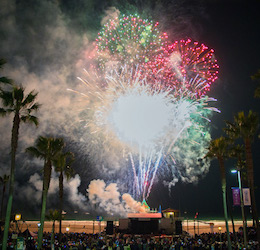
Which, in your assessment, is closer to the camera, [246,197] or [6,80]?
[6,80]

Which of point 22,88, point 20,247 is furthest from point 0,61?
point 20,247

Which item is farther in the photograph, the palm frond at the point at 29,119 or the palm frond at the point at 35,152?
the palm frond at the point at 35,152

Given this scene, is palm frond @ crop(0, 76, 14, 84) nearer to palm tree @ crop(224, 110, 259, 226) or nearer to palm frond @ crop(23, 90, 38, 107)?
palm frond @ crop(23, 90, 38, 107)

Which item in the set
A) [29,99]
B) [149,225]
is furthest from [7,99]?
[149,225]

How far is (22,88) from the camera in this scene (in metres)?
19.4

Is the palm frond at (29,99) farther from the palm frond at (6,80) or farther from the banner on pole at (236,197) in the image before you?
the banner on pole at (236,197)

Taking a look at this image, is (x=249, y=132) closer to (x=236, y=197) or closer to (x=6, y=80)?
(x=236, y=197)

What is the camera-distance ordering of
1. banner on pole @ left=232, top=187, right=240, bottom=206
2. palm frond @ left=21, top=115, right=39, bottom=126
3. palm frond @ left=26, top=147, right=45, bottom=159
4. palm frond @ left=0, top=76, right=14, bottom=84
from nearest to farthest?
palm frond @ left=0, top=76, right=14, bottom=84 → palm frond @ left=21, top=115, right=39, bottom=126 → palm frond @ left=26, top=147, right=45, bottom=159 → banner on pole @ left=232, top=187, right=240, bottom=206

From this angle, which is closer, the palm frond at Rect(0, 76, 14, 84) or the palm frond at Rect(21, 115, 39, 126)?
the palm frond at Rect(0, 76, 14, 84)

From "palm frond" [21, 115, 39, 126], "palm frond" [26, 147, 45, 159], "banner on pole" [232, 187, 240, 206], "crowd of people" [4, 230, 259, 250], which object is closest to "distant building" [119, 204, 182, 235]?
"crowd of people" [4, 230, 259, 250]

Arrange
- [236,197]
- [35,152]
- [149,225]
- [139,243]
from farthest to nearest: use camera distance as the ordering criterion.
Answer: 1. [149,225]
2. [236,197]
3. [139,243]
4. [35,152]

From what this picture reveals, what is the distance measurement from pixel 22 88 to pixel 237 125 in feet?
60.7

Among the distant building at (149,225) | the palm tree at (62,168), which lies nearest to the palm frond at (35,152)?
the palm tree at (62,168)

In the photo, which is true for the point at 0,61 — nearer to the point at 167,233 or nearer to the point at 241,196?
the point at 241,196
